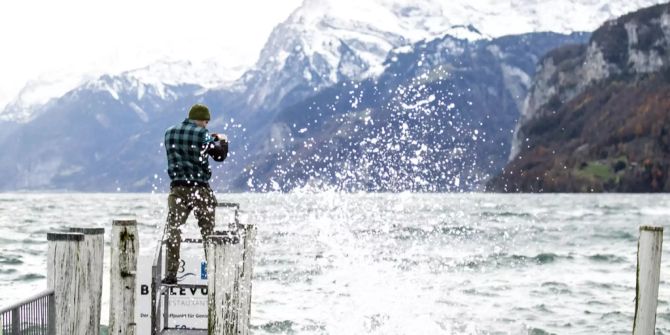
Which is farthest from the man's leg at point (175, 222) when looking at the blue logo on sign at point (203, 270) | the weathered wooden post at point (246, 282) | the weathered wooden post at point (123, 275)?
the weathered wooden post at point (246, 282)

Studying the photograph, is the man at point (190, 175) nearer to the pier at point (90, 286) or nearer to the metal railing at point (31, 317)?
the pier at point (90, 286)

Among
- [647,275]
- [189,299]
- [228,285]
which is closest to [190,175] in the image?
[189,299]

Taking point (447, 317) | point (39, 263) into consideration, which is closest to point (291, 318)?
point (447, 317)

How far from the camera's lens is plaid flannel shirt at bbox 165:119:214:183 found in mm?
12922

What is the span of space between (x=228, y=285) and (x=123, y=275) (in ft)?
6.45

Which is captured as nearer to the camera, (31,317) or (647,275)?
(31,317)

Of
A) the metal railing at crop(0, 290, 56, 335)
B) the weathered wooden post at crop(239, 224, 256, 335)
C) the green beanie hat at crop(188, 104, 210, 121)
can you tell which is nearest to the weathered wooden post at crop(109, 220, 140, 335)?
the metal railing at crop(0, 290, 56, 335)

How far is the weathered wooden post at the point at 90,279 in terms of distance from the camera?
10094 millimetres

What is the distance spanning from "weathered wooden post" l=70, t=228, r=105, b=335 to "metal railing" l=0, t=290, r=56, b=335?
0.32 m

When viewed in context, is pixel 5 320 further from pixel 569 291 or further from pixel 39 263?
pixel 39 263

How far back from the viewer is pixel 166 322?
1292 centimetres

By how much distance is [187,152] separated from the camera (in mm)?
12945

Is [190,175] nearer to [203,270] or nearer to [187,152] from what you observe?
[187,152]

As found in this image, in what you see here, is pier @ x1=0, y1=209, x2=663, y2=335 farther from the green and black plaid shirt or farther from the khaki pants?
the green and black plaid shirt
